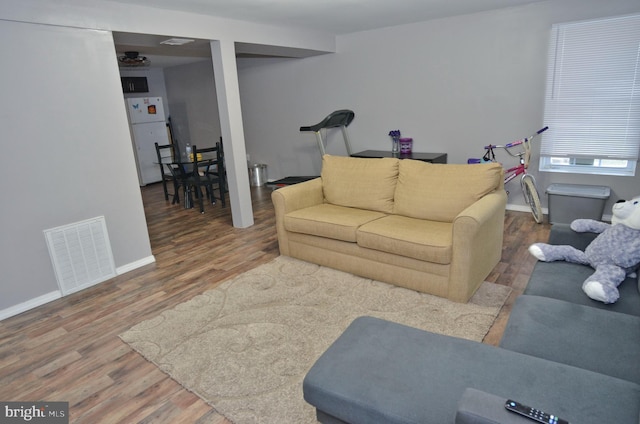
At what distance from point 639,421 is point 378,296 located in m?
1.86

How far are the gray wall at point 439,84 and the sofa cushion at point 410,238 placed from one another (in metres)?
2.31

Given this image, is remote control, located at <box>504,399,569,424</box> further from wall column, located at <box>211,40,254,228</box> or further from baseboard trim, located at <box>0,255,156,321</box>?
wall column, located at <box>211,40,254,228</box>

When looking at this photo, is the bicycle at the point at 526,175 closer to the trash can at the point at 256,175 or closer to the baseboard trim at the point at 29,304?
the trash can at the point at 256,175

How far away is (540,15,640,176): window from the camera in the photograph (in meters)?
3.89

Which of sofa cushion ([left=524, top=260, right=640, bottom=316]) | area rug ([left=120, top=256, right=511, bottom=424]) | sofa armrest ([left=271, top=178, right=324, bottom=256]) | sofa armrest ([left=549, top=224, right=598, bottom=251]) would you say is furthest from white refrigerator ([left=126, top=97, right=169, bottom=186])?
sofa cushion ([left=524, top=260, right=640, bottom=316])

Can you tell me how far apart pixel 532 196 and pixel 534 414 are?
3.75 metres

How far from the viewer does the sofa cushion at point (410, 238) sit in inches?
107

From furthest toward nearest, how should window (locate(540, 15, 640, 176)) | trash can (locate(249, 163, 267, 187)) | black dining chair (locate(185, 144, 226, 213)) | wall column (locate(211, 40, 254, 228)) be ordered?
1. trash can (locate(249, 163, 267, 187))
2. black dining chair (locate(185, 144, 226, 213))
3. wall column (locate(211, 40, 254, 228))
4. window (locate(540, 15, 640, 176))

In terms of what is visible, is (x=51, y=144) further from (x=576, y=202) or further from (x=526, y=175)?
(x=576, y=202)

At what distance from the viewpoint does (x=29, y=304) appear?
10.1 feet

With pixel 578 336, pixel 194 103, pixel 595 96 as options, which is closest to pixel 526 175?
pixel 595 96

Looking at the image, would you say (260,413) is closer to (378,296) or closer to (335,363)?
(335,363)

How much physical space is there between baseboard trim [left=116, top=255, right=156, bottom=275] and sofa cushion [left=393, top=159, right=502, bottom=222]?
2.38 meters

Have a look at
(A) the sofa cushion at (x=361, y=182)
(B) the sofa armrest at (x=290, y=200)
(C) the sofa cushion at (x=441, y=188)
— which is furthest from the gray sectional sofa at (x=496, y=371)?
(B) the sofa armrest at (x=290, y=200)
